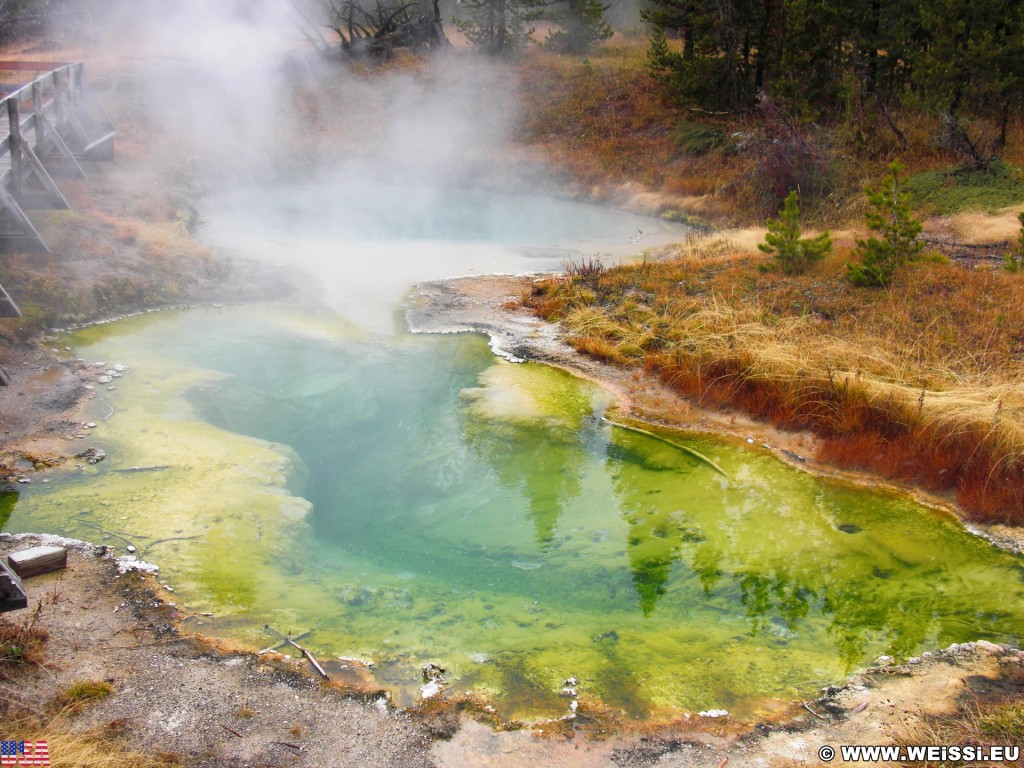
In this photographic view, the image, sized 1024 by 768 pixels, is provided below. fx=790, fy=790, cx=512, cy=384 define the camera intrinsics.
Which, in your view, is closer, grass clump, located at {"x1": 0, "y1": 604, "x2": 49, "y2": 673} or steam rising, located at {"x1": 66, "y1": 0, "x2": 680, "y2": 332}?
grass clump, located at {"x1": 0, "y1": 604, "x2": 49, "y2": 673}

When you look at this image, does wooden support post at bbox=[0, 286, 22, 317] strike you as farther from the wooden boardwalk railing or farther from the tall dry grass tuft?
the tall dry grass tuft

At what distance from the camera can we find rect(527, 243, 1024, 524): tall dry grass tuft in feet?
18.7

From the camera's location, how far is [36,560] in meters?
4.34

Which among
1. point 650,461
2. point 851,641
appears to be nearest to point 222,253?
point 650,461

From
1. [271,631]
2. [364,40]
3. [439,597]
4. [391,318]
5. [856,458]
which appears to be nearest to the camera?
[271,631]

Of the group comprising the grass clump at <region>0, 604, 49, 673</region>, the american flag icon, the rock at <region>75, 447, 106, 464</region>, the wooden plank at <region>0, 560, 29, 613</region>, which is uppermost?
the wooden plank at <region>0, 560, 29, 613</region>

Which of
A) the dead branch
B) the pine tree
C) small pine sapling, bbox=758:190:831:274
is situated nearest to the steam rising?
small pine sapling, bbox=758:190:831:274

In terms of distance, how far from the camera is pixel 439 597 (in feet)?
15.0

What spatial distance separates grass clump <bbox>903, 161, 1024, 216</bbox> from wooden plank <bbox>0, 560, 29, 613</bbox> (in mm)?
11155

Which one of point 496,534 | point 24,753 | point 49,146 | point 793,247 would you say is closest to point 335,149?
point 49,146

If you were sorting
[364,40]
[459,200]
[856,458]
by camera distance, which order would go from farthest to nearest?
[364,40]
[459,200]
[856,458]

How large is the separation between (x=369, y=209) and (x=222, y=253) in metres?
4.40

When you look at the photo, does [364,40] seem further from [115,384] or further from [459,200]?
[115,384]

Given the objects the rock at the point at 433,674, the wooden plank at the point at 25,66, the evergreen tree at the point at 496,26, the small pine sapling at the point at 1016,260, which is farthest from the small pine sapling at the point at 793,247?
the evergreen tree at the point at 496,26
